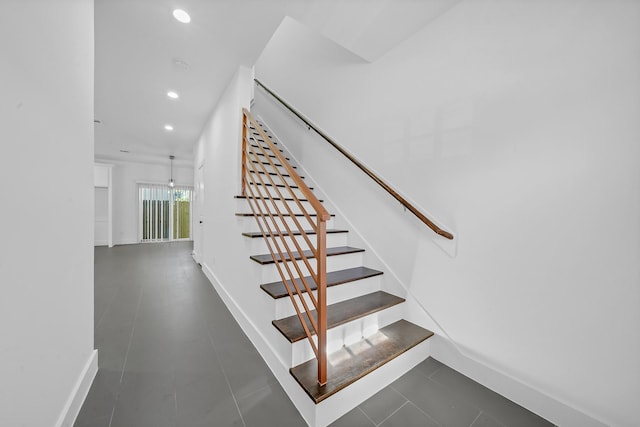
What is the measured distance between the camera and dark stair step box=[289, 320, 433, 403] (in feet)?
4.11

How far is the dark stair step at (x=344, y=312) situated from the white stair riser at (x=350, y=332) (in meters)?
0.05

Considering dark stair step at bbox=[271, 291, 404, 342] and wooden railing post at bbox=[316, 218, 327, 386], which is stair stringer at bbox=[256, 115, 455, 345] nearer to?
dark stair step at bbox=[271, 291, 404, 342]

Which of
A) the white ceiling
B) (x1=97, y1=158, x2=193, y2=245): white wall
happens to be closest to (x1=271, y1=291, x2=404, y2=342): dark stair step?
the white ceiling

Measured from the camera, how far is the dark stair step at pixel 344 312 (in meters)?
1.47

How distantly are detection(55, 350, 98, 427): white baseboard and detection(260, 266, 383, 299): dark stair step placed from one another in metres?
1.08

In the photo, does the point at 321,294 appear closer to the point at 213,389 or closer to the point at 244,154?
the point at 213,389

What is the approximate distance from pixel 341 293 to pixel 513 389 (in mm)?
1214

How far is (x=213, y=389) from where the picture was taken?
1.45m

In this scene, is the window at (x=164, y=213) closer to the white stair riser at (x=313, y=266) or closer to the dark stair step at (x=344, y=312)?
the white stair riser at (x=313, y=266)

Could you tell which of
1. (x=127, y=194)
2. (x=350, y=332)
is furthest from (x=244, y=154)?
(x=127, y=194)

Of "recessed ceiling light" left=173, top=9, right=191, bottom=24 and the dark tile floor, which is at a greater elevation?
"recessed ceiling light" left=173, top=9, right=191, bottom=24

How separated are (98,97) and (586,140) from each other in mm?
5143

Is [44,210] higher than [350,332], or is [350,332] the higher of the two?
[44,210]

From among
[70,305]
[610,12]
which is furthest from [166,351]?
[610,12]
